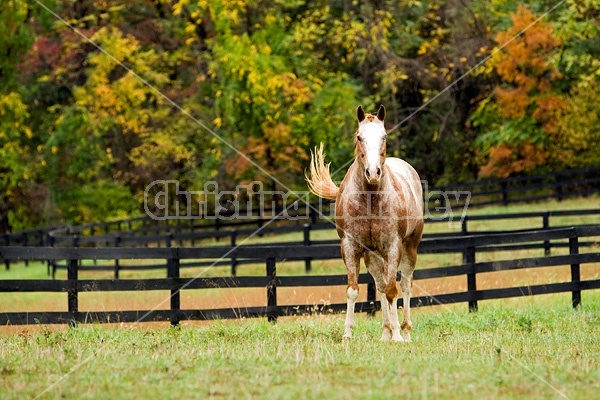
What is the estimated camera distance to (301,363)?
8.40 m

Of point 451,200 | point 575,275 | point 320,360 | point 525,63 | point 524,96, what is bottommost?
point 320,360

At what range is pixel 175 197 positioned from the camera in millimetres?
42219

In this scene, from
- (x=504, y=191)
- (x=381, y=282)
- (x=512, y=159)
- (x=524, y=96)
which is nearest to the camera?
(x=381, y=282)

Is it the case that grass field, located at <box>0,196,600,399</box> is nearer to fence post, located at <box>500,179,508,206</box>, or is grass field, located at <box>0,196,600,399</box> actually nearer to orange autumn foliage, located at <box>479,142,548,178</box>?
fence post, located at <box>500,179,508,206</box>

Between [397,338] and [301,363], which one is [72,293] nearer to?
[397,338]

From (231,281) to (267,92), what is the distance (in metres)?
21.8

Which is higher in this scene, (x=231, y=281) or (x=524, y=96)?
(x=524, y=96)

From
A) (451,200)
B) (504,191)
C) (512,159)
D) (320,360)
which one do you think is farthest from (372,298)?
(512,159)

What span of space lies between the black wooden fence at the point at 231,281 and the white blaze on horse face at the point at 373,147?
343cm

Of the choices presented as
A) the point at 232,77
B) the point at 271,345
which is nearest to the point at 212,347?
the point at 271,345

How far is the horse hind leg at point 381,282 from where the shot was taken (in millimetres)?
11117

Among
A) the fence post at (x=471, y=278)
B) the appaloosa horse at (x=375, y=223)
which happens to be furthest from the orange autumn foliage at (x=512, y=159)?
the appaloosa horse at (x=375, y=223)

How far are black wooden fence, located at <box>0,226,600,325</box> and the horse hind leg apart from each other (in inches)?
73.0

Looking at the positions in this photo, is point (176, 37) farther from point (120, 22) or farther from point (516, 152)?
point (516, 152)
